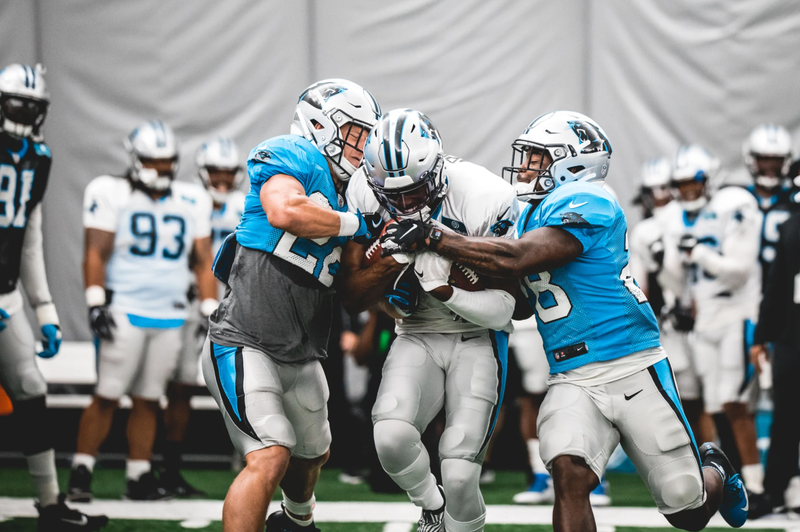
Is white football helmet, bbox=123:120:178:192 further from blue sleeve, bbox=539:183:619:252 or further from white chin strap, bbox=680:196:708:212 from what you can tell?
white chin strap, bbox=680:196:708:212

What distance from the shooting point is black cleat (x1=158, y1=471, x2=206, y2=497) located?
5005 mm

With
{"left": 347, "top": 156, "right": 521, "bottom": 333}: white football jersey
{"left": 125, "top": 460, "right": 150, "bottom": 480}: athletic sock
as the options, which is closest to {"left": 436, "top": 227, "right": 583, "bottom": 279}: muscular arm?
{"left": 347, "top": 156, "right": 521, "bottom": 333}: white football jersey

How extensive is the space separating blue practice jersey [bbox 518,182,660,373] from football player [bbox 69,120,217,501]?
265 cm

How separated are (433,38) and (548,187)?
4.68m

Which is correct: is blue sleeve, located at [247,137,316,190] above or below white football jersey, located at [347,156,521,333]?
above

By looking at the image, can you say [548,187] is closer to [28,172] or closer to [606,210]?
[606,210]

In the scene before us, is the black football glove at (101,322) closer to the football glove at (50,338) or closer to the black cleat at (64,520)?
the football glove at (50,338)

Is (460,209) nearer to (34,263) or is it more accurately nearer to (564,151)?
(564,151)

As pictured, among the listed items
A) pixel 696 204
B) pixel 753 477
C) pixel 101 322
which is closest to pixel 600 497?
pixel 753 477

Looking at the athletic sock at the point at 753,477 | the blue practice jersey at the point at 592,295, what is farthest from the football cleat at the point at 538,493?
the blue practice jersey at the point at 592,295

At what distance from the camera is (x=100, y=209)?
491 centimetres

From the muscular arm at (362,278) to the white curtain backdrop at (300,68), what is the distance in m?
4.36

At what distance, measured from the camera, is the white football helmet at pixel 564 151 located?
10.0 feet

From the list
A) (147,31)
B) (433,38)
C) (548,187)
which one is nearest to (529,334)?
(548,187)
